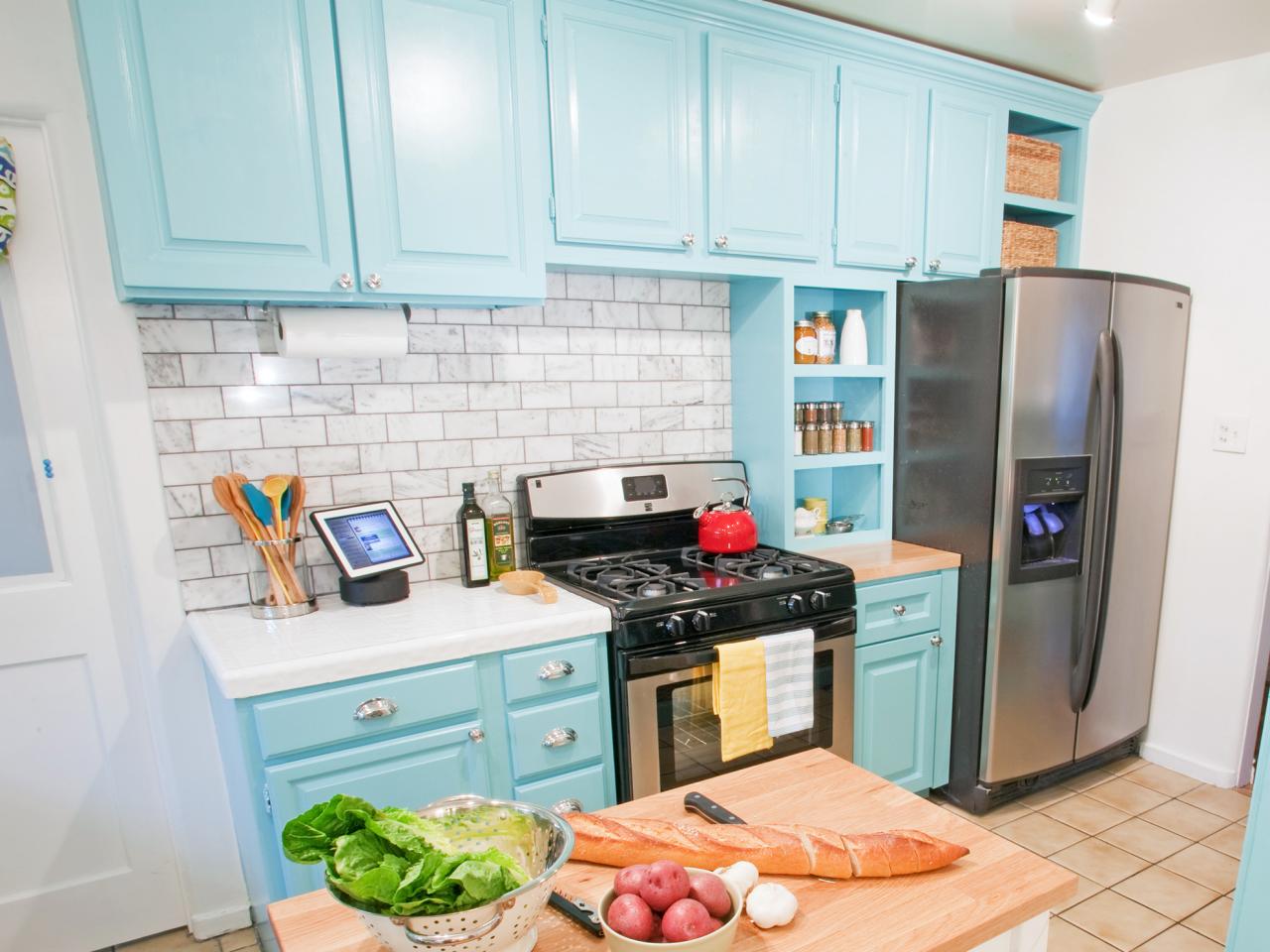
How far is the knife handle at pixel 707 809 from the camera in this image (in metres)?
1.01

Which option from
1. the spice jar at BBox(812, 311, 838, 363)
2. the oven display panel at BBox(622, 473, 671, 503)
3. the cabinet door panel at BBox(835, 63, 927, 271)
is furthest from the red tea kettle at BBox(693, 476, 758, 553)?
the cabinet door panel at BBox(835, 63, 927, 271)

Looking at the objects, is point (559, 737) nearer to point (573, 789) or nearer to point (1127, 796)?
point (573, 789)

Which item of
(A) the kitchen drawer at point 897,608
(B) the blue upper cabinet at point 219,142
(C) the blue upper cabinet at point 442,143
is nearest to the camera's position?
(B) the blue upper cabinet at point 219,142

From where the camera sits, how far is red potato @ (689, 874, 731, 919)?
73cm

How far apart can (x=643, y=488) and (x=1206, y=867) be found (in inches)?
82.2

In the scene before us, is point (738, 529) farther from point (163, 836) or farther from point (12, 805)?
point (12, 805)

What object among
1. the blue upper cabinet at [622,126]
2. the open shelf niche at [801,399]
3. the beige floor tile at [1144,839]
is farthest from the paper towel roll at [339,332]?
the beige floor tile at [1144,839]

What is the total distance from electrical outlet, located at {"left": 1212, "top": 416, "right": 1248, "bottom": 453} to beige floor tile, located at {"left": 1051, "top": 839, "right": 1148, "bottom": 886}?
56.7 inches

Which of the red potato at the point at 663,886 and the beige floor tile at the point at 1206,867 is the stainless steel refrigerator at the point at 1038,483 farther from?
the red potato at the point at 663,886

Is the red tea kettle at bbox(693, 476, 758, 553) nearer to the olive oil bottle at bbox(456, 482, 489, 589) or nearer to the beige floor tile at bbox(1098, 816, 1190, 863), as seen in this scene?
the olive oil bottle at bbox(456, 482, 489, 589)

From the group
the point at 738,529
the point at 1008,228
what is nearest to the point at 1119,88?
the point at 1008,228

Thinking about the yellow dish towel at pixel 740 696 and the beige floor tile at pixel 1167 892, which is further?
the beige floor tile at pixel 1167 892

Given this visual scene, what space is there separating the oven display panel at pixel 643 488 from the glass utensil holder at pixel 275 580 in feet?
3.32

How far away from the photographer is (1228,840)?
2307 millimetres
